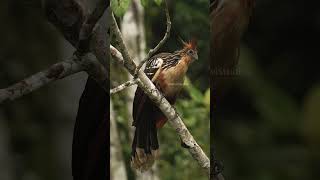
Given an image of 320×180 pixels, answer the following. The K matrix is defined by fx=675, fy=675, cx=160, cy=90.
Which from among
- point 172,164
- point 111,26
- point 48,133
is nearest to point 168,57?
point 111,26

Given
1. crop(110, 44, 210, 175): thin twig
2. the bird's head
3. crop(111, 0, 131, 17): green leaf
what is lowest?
crop(110, 44, 210, 175): thin twig

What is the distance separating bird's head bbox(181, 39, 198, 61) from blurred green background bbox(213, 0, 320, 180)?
14 centimetres

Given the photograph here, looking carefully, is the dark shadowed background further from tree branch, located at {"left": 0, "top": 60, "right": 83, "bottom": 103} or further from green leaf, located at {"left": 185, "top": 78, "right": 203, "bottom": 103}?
green leaf, located at {"left": 185, "top": 78, "right": 203, "bottom": 103}

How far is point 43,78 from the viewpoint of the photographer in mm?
1976

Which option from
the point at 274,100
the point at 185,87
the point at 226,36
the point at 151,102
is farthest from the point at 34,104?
the point at 274,100

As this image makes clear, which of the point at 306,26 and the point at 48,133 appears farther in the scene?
the point at 48,133

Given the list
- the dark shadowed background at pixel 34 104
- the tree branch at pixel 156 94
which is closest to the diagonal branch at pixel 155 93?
the tree branch at pixel 156 94

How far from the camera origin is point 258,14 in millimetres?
1899

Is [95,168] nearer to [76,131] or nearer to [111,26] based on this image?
[76,131]

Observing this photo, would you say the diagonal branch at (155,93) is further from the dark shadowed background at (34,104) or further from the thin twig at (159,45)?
the dark shadowed background at (34,104)

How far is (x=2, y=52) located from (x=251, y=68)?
0.72m

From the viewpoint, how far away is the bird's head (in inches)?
74.0

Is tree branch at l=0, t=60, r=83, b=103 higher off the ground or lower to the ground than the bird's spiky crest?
lower

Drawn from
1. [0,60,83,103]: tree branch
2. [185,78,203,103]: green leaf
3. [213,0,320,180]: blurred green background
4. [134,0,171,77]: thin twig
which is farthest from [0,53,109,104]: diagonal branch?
[213,0,320,180]: blurred green background
